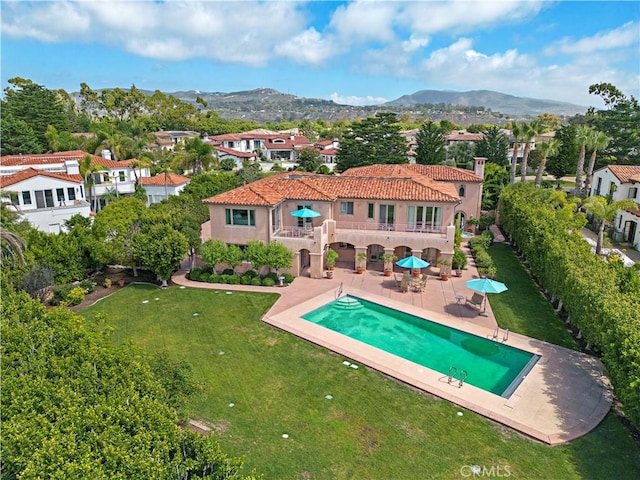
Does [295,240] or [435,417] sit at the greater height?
[295,240]

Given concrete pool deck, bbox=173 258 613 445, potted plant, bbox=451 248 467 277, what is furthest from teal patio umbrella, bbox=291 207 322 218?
potted plant, bbox=451 248 467 277

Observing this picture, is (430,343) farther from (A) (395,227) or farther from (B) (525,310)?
(A) (395,227)

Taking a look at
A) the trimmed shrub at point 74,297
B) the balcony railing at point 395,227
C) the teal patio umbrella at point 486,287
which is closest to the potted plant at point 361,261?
the balcony railing at point 395,227


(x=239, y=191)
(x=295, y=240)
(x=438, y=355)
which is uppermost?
(x=239, y=191)

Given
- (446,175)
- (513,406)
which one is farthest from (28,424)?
(446,175)

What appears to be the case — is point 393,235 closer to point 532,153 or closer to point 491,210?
point 491,210

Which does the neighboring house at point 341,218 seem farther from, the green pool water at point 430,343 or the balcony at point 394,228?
the green pool water at point 430,343

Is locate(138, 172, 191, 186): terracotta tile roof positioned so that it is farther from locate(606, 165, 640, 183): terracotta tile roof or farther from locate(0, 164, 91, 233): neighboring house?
locate(606, 165, 640, 183): terracotta tile roof

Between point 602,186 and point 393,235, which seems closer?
point 393,235

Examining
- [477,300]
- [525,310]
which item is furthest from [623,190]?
[477,300]
